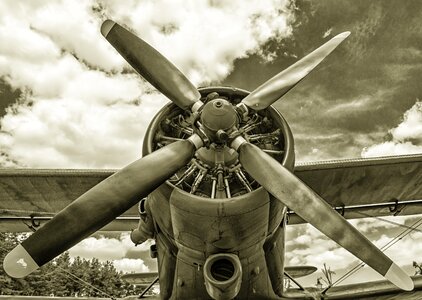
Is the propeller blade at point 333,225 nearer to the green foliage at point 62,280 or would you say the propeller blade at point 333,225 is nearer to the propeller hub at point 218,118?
the propeller hub at point 218,118

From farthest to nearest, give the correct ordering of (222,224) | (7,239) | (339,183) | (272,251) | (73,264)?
(73,264) < (7,239) < (339,183) < (272,251) < (222,224)

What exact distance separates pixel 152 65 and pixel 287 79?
2015mm

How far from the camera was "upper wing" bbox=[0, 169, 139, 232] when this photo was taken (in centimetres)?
737

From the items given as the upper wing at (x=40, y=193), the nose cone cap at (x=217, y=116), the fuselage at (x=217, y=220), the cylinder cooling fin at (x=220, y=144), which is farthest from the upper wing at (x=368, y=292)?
the upper wing at (x=40, y=193)

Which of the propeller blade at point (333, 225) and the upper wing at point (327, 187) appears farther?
the upper wing at point (327, 187)

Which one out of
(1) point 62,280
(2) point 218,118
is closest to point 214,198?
(2) point 218,118

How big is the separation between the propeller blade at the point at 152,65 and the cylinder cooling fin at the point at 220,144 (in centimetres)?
23

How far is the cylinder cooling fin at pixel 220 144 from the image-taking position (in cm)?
518

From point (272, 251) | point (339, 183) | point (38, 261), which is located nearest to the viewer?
point (38, 261)

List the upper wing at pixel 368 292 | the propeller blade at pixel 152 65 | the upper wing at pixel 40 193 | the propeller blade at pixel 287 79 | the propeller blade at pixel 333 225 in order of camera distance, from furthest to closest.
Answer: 1. the upper wing at pixel 40 193
2. the upper wing at pixel 368 292
3. the propeller blade at pixel 287 79
4. the propeller blade at pixel 152 65
5. the propeller blade at pixel 333 225

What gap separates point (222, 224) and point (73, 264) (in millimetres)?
77267

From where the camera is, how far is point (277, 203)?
17.0 ft

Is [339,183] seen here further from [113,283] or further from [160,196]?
[113,283]

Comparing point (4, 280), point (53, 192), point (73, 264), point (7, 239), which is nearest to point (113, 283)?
point (73, 264)
